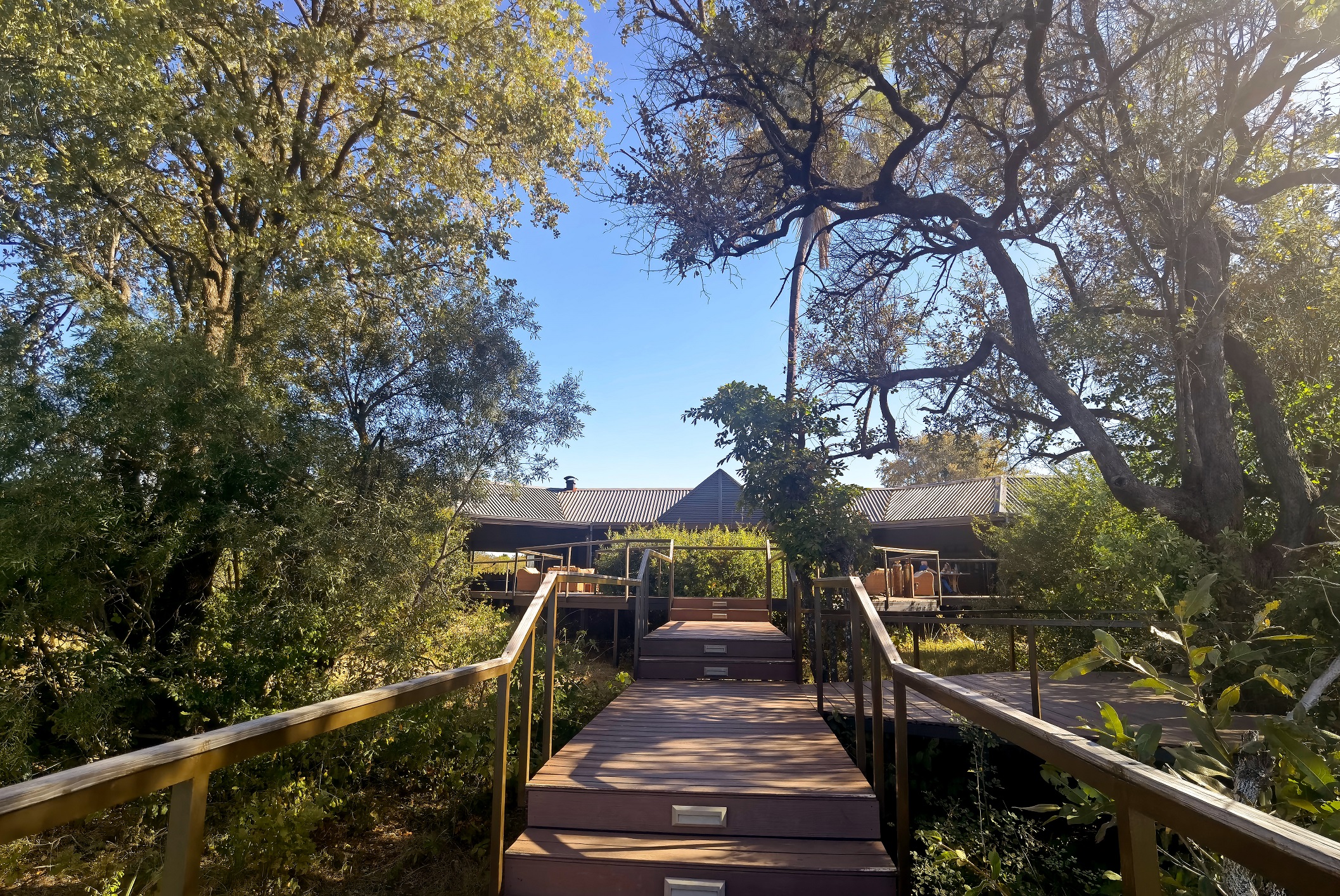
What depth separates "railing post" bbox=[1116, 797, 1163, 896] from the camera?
1228 mm

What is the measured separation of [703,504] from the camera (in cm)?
2347

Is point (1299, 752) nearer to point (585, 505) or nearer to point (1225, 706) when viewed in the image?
point (1225, 706)

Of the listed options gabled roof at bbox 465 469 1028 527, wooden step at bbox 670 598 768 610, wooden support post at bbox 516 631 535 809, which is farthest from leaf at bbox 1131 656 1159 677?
gabled roof at bbox 465 469 1028 527

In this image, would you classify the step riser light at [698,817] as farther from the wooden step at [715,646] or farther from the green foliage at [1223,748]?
the wooden step at [715,646]

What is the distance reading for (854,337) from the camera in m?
9.15

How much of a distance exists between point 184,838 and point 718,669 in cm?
549

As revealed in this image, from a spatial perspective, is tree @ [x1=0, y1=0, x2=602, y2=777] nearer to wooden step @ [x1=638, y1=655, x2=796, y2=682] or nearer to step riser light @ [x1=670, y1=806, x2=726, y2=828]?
wooden step @ [x1=638, y1=655, x2=796, y2=682]

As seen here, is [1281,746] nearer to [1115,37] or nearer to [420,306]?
[1115,37]

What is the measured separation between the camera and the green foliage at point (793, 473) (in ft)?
25.3

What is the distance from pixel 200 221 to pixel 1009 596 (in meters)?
11.8

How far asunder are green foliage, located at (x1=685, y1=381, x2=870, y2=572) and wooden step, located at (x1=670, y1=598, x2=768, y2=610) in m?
1.34

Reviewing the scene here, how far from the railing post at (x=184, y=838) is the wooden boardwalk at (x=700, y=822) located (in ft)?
5.43

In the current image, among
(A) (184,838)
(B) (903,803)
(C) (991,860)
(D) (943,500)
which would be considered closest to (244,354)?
(A) (184,838)

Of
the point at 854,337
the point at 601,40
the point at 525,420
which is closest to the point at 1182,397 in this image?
the point at 854,337
